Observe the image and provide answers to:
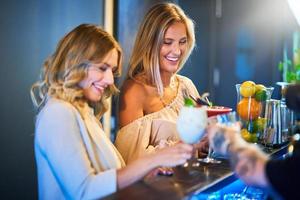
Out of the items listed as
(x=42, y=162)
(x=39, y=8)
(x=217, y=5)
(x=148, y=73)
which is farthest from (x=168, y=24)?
(x=217, y=5)

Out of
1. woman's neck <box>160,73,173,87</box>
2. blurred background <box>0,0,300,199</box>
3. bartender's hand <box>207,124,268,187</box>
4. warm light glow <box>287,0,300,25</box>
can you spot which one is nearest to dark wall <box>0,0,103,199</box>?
blurred background <box>0,0,300,199</box>

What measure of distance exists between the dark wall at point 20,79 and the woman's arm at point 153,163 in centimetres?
126

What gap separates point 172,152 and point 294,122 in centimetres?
121

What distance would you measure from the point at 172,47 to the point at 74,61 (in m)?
0.97

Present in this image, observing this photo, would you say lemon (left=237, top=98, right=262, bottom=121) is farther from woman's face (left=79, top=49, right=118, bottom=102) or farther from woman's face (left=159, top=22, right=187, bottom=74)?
woman's face (left=79, top=49, right=118, bottom=102)

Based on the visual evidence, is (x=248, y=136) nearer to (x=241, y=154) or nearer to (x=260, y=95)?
(x=260, y=95)

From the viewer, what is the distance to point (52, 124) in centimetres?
162

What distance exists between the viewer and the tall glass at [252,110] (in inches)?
91.0

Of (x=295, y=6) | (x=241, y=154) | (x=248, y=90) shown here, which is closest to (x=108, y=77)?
(x=241, y=154)

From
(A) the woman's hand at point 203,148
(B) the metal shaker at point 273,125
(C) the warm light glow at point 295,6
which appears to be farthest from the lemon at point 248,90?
(C) the warm light glow at point 295,6

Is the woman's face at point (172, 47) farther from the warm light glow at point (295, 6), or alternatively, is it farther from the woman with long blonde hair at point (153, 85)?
the warm light glow at point (295, 6)

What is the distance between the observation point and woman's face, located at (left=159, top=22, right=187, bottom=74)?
259 centimetres

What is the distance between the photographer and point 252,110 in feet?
7.61

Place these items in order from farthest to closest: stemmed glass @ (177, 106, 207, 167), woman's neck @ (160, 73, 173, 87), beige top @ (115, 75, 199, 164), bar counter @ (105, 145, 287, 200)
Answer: woman's neck @ (160, 73, 173, 87) < beige top @ (115, 75, 199, 164) < stemmed glass @ (177, 106, 207, 167) < bar counter @ (105, 145, 287, 200)
